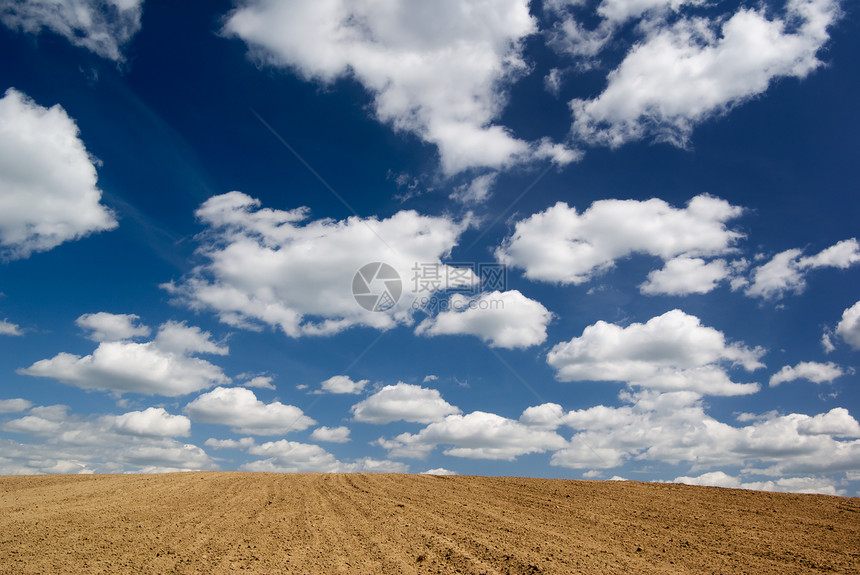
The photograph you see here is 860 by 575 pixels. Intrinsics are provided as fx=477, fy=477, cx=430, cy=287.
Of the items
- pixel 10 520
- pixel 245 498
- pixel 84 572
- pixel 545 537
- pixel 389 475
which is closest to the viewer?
pixel 84 572

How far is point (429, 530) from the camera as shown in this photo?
15.3 meters

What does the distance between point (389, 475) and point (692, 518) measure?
62.0 feet

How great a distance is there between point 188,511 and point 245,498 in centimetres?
368

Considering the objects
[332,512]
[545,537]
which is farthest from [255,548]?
[545,537]

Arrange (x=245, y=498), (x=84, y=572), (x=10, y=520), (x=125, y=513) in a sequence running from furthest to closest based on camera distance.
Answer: (x=245, y=498) → (x=125, y=513) → (x=10, y=520) → (x=84, y=572)

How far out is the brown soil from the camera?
12.2m

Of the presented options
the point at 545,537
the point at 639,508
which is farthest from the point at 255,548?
the point at 639,508

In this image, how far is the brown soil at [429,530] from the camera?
40.0ft

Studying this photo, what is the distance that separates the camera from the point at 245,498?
877 inches

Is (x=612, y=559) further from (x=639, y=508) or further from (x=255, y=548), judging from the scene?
(x=255, y=548)

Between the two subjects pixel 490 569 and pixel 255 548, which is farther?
pixel 255 548

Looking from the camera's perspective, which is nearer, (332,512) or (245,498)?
(332,512)

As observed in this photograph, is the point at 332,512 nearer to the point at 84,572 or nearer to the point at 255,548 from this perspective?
the point at 255,548

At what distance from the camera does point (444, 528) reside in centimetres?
1562
